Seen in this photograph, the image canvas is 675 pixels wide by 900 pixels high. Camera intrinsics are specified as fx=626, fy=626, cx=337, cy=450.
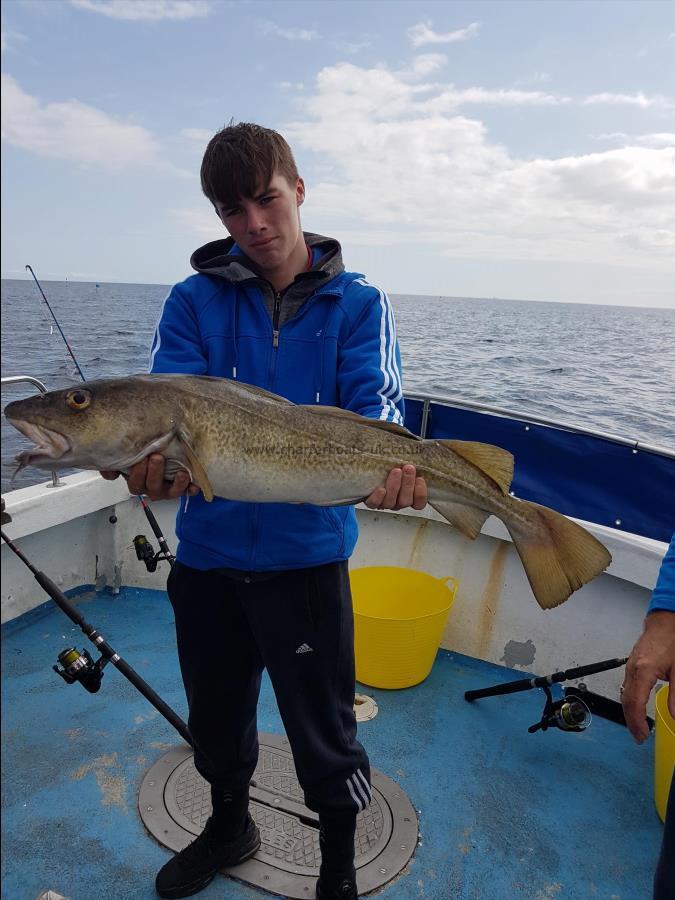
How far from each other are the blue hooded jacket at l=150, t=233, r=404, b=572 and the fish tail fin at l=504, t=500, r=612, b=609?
71cm

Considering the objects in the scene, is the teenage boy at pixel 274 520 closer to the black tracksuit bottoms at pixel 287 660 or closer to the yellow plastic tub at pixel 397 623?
the black tracksuit bottoms at pixel 287 660

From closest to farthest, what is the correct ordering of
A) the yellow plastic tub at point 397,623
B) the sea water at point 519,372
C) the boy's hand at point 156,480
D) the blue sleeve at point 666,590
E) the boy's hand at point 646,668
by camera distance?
1. the boy's hand at point 646,668
2. the blue sleeve at point 666,590
3. the boy's hand at point 156,480
4. the yellow plastic tub at point 397,623
5. the sea water at point 519,372

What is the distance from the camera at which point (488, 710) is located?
168 inches

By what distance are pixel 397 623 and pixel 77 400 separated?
2603 mm

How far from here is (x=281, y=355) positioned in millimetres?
2541

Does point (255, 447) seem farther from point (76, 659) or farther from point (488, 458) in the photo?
point (76, 659)

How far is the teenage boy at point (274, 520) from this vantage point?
7.86ft

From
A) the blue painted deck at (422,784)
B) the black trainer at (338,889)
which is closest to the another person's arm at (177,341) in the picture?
the blue painted deck at (422,784)

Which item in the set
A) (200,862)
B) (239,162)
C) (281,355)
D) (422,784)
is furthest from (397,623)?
(239,162)

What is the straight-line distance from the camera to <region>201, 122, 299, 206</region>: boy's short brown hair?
2420 millimetres

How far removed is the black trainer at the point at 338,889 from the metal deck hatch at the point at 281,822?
0.17m

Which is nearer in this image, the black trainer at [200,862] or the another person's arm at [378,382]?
the another person's arm at [378,382]

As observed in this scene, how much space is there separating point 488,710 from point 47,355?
1839cm

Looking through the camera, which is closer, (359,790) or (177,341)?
(359,790)
